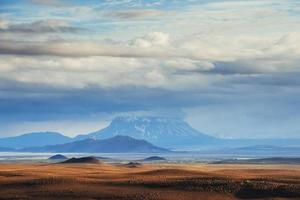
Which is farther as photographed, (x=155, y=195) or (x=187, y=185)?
(x=187, y=185)

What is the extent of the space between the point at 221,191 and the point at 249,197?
277 centimetres

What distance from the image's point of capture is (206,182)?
2825 inches

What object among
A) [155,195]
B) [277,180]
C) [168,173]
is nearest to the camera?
[155,195]

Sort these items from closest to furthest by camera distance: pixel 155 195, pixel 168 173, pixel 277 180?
pixel 155 195 → pixel 277 180 → pixel 168 173

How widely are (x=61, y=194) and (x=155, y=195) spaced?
8.67m

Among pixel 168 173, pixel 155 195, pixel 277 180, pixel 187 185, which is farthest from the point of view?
pixel 168 173

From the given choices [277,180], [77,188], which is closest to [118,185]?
[77,188]

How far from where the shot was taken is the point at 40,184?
2938 inches

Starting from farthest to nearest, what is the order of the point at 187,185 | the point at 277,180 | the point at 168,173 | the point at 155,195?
the point at 168,173 → the point at 277,180 → the point at 187,185 → the point at 155,195

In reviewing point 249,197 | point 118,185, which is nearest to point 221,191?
point 249,197

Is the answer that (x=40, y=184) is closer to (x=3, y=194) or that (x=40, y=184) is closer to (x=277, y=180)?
(x=3, y=194)

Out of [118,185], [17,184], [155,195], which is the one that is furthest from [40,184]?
[155,195]

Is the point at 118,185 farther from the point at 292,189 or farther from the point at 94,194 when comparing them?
the point at 292,189

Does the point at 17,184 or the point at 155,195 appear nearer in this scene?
→ the point at 155,195
